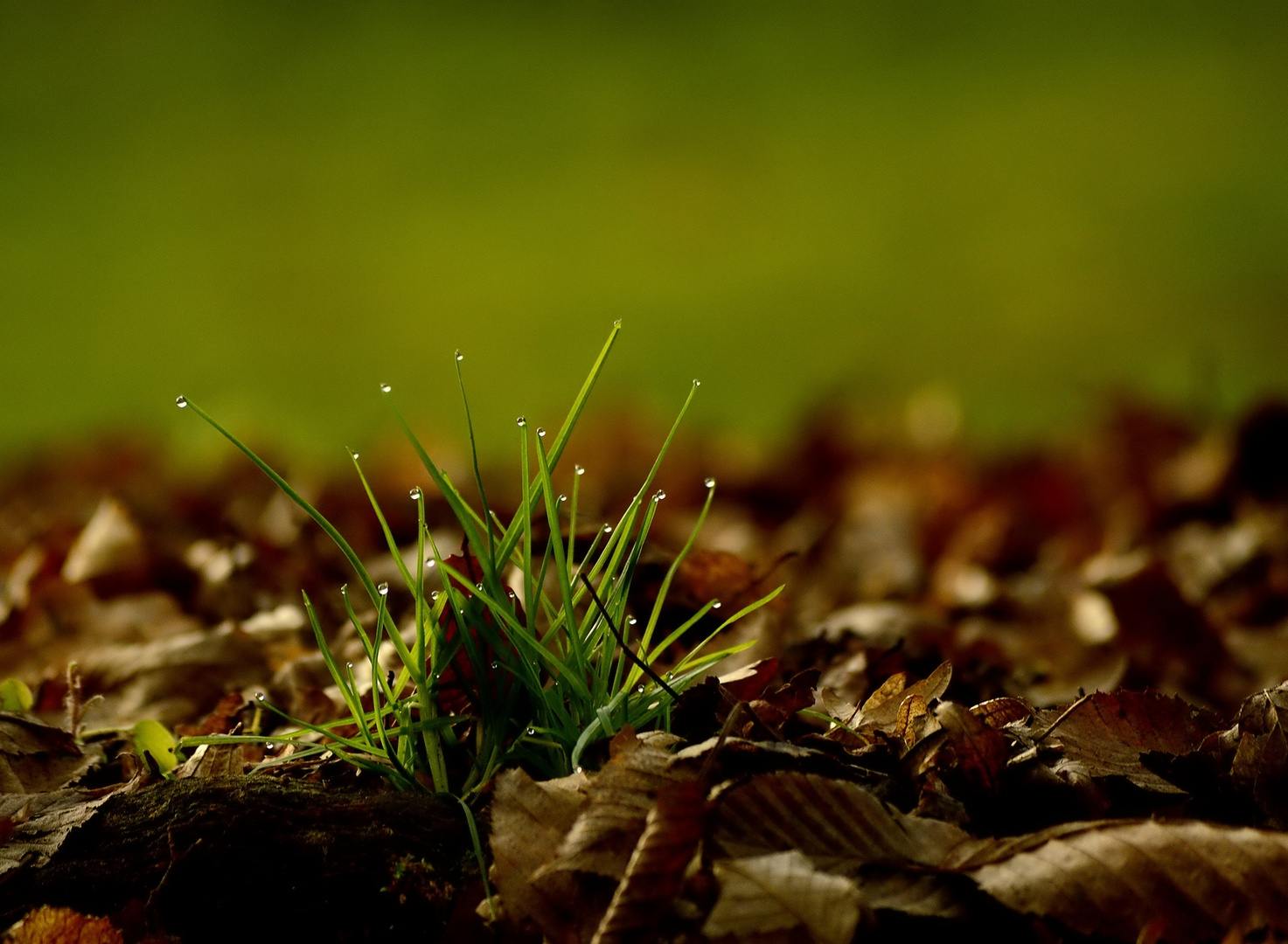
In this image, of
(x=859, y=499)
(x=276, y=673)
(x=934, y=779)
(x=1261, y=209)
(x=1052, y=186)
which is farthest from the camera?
(x=1052, y=186)

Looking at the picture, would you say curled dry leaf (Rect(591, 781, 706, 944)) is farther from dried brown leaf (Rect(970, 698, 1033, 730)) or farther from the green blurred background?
the green blurred background

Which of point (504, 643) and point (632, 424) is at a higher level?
point (504, 643)

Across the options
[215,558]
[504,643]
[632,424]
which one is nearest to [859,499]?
[632,424]

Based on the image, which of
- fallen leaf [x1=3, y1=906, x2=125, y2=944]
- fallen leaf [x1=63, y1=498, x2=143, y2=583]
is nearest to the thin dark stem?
fallen leaf [x1=3, y1=906, x2=125, y2=944]

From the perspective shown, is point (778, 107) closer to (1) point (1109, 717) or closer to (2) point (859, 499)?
(2) point (859, 499)

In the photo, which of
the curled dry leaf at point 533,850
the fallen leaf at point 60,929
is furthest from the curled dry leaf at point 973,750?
the fallen leaf at point 60,929

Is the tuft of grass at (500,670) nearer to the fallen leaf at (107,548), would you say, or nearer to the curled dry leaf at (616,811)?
the curled dry leaf at (616,811)
